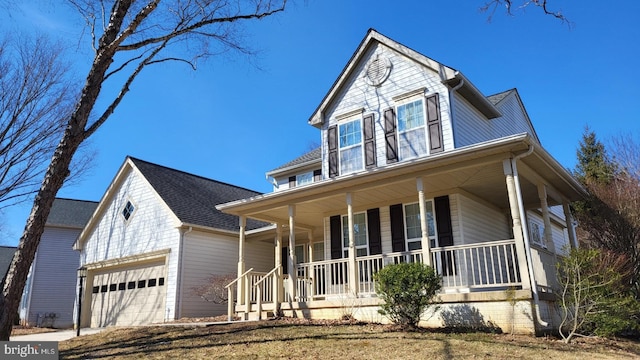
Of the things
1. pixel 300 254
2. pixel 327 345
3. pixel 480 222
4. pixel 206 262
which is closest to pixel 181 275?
pixel 206 262

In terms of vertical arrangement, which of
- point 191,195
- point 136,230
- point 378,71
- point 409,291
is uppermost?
point 378,71

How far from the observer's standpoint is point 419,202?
32.5ft

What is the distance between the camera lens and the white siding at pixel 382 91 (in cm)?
1187

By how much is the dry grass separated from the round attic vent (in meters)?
7.20

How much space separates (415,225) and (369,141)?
2.86 meters

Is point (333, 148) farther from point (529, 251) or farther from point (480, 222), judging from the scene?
point (529, 251)

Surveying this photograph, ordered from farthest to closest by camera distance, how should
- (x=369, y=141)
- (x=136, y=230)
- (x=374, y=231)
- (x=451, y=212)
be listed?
(x=136, y=230), (x=369, y=141), (x=374, y=231), (x=451, y=212)

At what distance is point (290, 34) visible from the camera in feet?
38.7

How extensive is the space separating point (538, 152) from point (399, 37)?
20.4 ft

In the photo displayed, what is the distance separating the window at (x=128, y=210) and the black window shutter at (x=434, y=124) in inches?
464

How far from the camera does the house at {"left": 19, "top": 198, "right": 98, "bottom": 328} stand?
68.7 feet

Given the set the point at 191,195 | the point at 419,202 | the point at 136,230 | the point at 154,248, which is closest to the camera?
the point at 419,202

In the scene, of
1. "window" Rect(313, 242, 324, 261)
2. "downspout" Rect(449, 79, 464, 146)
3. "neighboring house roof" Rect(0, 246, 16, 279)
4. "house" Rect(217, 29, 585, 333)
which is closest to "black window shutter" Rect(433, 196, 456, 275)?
"house" Rect(217, 29, 585, 333)

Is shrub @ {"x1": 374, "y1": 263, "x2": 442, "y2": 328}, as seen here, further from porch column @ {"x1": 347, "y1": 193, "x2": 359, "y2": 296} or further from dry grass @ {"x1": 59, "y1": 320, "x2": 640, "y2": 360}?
porch column @ {"x1": 347, "y1": 193, "x2": 359, "y2": 296}
